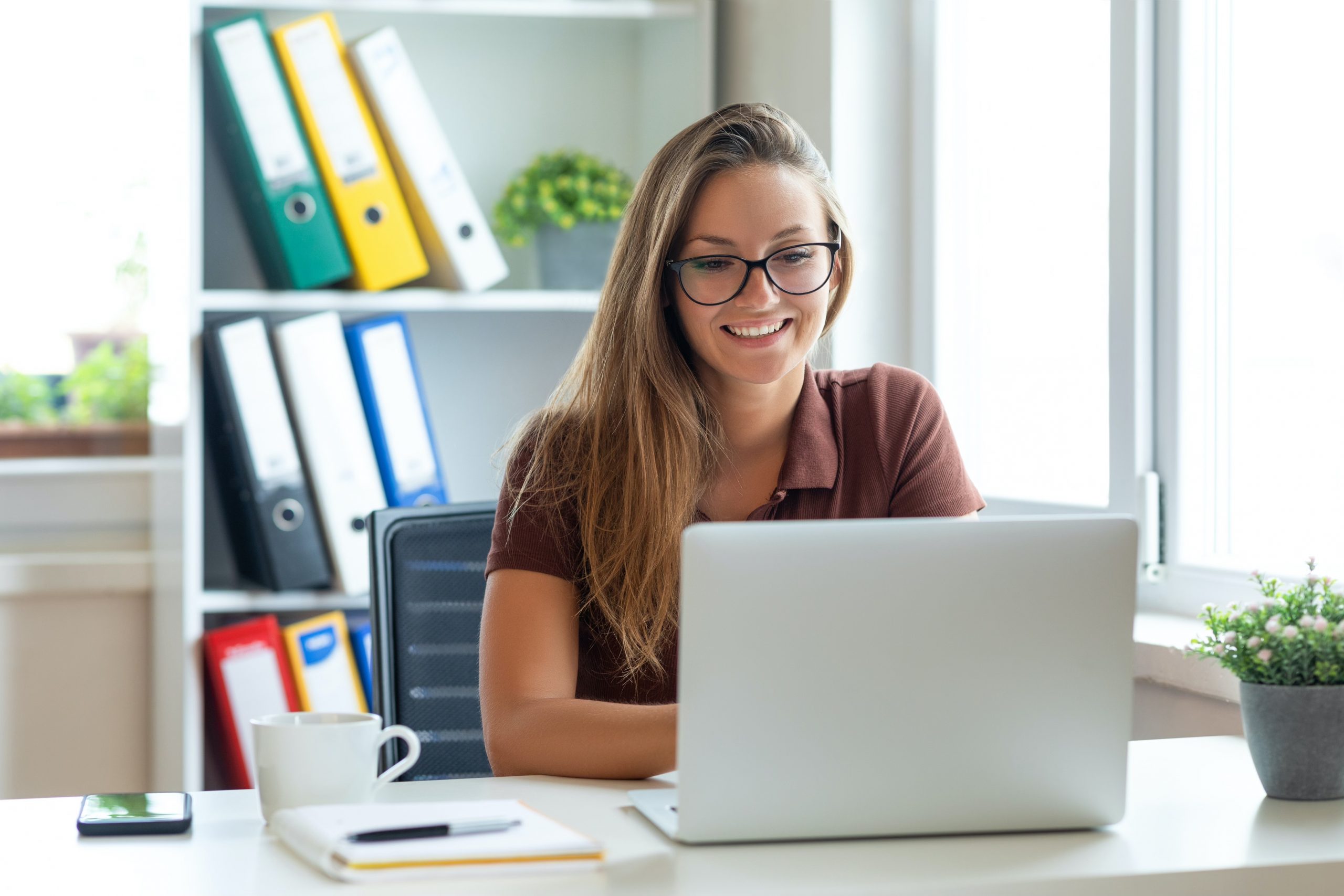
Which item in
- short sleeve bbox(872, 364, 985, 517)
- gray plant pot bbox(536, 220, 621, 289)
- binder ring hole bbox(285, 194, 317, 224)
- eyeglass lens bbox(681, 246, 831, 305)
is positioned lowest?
short sleeve bbox(872, 364, 985, 517)

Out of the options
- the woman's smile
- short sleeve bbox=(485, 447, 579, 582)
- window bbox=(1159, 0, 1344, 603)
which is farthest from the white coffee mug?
window bbox=(1159, 0, 1344, 603)

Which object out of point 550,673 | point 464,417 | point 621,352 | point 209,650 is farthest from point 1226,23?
point 209,650

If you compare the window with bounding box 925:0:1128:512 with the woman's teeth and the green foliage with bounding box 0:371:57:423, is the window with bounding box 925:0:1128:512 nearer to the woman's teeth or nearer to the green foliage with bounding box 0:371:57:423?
the woman's teeth

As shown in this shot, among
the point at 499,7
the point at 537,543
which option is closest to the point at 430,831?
the point at 537,543

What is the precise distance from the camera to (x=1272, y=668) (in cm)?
111

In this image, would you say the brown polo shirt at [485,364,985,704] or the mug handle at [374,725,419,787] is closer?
the mug handle at [374,725,419,787]

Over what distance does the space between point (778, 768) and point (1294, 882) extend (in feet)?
1.10

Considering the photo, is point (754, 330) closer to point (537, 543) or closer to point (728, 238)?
point (728, 238)

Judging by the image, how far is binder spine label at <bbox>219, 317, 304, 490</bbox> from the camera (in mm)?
2184

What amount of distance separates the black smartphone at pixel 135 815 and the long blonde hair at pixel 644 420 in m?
0.50

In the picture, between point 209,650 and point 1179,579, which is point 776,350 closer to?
point 1179,579

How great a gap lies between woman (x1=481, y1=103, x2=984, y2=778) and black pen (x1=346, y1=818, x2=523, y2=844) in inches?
17.1

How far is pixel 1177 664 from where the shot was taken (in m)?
1.56

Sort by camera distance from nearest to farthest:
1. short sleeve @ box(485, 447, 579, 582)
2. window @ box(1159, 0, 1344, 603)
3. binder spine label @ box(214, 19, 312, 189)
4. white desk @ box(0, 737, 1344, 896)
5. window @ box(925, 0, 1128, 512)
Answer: white desk @ box(0, 737, 1344, 896) → short sleeve @ box(485, 447, 579, 582) → window @ box(1159, 0, 1344, 603) → window @ box(925, 0, 1128, 512) → binder spine label @ box(214, 19, 312, 189)
